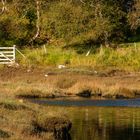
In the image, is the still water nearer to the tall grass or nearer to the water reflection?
the water reflection

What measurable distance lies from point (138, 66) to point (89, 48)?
260 inches

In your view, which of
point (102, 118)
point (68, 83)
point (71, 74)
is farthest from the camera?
point (71, 74)

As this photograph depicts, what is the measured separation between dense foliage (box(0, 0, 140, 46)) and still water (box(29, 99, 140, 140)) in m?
21.9

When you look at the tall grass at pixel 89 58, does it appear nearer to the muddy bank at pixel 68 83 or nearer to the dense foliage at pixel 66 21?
the muddy bank at pixel 68 83

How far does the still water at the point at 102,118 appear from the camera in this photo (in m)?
29.6

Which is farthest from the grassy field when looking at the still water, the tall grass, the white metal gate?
the still water

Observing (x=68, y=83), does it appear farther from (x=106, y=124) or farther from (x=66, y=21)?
(x=106, y=124)

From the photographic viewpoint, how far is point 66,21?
66.8m

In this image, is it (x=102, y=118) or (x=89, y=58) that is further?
(x=89, y=58)

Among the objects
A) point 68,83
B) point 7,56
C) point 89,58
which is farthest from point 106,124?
point 7,56

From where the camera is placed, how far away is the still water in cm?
2962

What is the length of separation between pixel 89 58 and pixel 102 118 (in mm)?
27517

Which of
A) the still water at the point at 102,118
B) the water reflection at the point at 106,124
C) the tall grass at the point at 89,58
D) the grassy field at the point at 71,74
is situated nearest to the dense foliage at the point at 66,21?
the grassy field at the point at 71,74

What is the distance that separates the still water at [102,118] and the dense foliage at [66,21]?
21.9 metres
